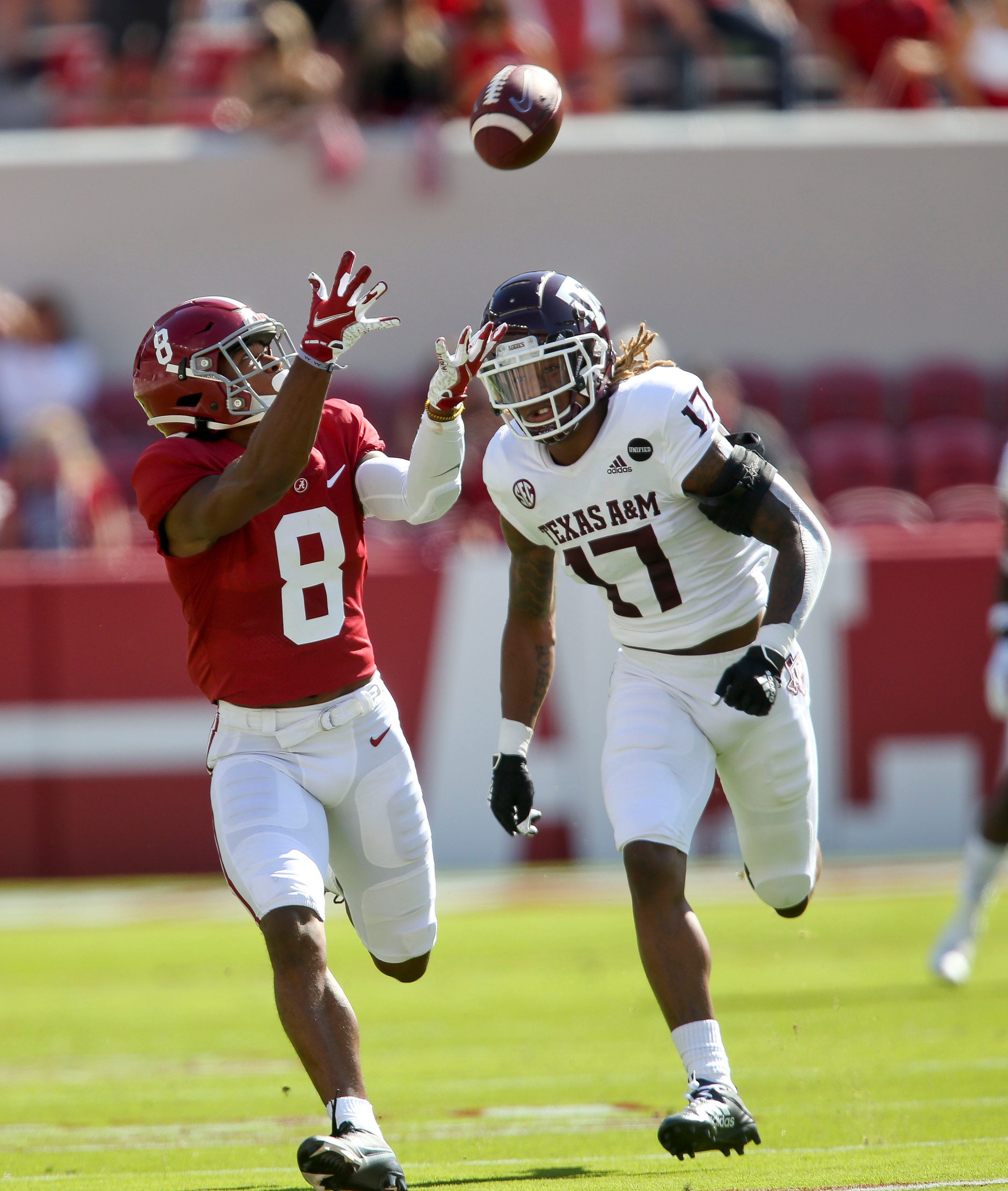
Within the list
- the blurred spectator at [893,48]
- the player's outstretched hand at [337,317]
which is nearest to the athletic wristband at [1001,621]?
the player's outstretched hand at [337,317]

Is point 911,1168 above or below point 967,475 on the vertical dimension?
above

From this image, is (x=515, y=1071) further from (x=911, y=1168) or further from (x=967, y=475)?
(x=967, y=475)

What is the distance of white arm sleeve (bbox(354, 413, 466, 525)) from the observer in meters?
3.71

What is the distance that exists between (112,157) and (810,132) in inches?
190

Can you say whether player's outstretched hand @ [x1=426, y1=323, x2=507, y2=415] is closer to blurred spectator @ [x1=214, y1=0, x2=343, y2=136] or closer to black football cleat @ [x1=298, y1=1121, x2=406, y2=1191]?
black football cleat @ [x1=298, y1=1121, x2=406, y2=1191]

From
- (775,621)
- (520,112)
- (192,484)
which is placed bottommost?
(775,621)

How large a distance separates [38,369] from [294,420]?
7.89 m

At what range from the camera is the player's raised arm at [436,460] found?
144 inches

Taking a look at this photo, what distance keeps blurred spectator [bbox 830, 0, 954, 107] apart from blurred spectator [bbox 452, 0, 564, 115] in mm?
2372

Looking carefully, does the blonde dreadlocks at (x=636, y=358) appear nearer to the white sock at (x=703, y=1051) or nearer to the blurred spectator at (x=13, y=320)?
the white sock at (x=703, y=1051)

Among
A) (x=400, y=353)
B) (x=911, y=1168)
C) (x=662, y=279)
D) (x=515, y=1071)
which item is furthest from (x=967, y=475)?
(x=911, y=1168)

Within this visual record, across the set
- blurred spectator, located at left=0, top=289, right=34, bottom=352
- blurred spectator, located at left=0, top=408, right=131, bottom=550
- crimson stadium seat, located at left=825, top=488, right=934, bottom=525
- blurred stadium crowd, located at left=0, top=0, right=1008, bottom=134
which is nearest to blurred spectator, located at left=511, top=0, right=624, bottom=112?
blurred stadium crowd, located at left=0, top=0, right=1008, bottom=134

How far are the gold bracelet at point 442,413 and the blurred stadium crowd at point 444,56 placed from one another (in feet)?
25.0

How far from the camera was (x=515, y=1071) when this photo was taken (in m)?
5.03
